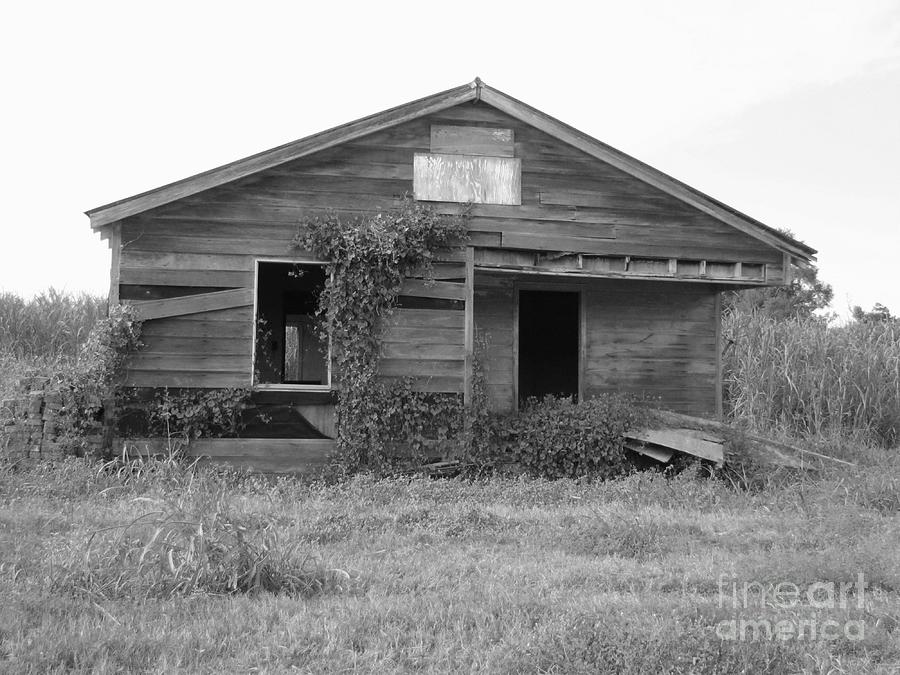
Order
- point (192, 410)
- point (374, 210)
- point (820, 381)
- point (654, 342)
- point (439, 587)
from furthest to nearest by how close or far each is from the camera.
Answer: point (820, 381)
point (654, 342)
point (374, 210)
point (192, 410)
point (439, 587)

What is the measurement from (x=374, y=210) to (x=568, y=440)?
4.17 meters

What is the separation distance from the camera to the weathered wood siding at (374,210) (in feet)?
34.5

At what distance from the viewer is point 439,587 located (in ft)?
17.9

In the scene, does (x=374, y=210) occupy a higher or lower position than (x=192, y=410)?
higher

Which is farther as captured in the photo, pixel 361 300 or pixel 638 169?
pixel 638 169

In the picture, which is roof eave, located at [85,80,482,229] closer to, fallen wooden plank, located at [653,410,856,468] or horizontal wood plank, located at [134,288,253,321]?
horizontal wood plank, located at [134,288,253,321]

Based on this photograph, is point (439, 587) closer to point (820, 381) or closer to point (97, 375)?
point (97, 375)

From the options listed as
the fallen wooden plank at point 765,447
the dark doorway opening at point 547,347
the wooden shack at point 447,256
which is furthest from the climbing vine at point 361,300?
the dark doorway opening at point 547,347

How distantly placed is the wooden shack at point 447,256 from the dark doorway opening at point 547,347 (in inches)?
165

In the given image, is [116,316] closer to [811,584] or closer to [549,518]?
[549,518]

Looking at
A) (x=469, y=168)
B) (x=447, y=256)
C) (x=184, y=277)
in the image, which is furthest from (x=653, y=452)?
(x=184, y=277)

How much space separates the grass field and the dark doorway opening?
8.08 metres

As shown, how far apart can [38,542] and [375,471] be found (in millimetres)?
4650

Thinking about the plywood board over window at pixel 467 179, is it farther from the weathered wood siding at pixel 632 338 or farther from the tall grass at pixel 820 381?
the tall grass at pixel 820 381
